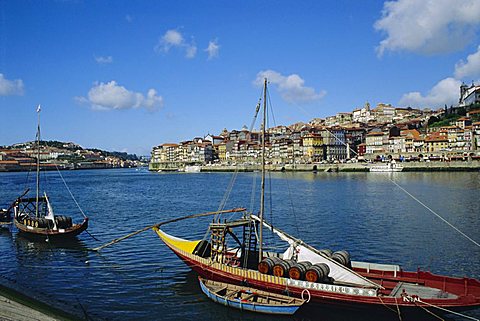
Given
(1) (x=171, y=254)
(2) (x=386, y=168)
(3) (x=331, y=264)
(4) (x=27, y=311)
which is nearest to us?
(4) (x=27, y=311)

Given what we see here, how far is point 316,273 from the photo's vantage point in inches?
571

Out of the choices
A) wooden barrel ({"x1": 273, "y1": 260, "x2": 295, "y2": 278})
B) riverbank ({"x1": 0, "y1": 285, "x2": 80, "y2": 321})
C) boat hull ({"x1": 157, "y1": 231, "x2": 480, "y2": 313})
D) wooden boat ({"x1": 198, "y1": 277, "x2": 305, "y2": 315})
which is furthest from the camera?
wooden barrel ({"x1": 273, "y1": 260, "x2": 295, "y2": 278})

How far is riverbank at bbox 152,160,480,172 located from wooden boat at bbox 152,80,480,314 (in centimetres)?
5555

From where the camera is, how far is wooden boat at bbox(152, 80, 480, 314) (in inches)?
527

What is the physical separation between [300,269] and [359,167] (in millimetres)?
93607

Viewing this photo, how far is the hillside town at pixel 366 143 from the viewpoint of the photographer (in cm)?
10494

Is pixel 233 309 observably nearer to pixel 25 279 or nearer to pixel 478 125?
pixel 25 279

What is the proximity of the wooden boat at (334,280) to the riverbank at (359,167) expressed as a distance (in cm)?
5555

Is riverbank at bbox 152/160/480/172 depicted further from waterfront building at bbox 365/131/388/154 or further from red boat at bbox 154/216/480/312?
red boat at bbox 154/216/480/312

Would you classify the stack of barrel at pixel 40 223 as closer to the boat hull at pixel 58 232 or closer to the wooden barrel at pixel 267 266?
the boat hull at pixel 58 232

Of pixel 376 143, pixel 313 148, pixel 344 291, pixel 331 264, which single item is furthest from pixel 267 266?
pixel 313 148

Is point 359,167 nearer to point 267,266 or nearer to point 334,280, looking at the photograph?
point 334,280

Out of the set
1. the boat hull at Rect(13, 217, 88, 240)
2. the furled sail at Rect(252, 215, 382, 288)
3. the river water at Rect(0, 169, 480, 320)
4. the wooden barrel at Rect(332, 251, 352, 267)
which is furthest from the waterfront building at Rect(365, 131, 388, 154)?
the furled sail at Rect(252, 215, 382, 288)

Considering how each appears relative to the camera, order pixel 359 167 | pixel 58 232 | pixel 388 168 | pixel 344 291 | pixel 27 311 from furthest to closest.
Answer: pixel 359 167 → pixel 388 168 → pixel 58 232 → pixel 344 291 → pixel 27 311
